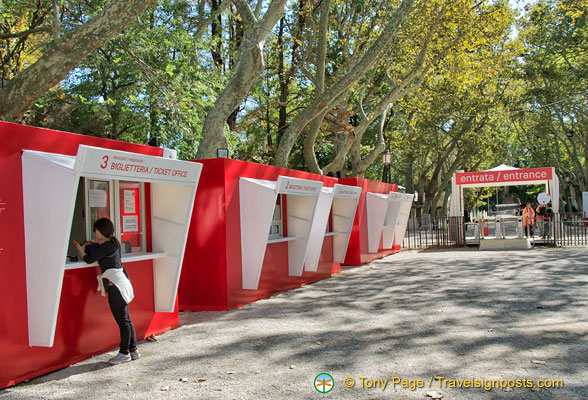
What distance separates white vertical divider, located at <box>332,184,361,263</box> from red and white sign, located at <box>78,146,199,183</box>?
7380mm

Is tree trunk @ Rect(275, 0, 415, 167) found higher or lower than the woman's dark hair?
higher

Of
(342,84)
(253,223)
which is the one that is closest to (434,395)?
(253,223)

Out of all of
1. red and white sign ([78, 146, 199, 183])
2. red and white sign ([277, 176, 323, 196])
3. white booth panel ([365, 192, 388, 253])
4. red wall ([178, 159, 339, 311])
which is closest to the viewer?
red and white sign ([78, 146, 199, 183])

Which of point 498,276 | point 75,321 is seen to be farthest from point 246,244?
point 498,276

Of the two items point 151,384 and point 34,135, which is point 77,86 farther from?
point 151,384

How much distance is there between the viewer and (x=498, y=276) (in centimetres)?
1241

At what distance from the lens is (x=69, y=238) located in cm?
585

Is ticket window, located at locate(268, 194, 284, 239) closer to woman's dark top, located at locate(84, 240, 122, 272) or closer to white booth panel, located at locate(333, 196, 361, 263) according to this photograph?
white booth panel, located at locate(333, 196, 361, 263)

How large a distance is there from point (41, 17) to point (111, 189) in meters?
11.2

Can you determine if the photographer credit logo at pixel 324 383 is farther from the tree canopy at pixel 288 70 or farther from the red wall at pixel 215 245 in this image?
the tree canopy at pixel 288 70

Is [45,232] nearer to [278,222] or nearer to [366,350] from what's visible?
[366,350]

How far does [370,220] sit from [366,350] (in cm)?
1037

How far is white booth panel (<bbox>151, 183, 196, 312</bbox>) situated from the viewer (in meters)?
7.35

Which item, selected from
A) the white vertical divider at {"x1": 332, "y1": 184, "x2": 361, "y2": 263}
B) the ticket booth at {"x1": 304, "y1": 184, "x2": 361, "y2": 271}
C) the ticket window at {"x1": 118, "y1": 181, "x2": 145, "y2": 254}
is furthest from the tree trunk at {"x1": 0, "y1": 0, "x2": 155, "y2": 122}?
the white vertical divider at {"x1": 332, "y1": 184, "x2": 361, "y2": 263}
